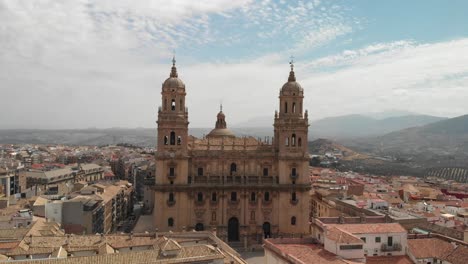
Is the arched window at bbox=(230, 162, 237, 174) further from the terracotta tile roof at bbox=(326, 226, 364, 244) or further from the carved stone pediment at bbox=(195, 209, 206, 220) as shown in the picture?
the terracotta tile roof at bbox=(326, 226, 364, 244)

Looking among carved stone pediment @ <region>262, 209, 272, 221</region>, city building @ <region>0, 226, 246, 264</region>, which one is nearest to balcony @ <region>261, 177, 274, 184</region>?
carved stone pediment @ <region>262, 209, 272, 221</region>

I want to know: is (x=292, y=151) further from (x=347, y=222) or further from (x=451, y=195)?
(x=451, y=195)

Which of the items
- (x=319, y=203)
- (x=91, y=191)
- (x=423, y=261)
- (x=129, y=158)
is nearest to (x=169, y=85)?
(x=91, y=191)

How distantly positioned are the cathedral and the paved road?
263 cm

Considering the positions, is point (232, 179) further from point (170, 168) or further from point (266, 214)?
point (170, 168)

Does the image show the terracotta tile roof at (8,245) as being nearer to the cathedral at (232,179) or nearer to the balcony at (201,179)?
the cathedral at (232,179)

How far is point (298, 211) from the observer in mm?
54969

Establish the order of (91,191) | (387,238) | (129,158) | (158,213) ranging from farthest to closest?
(129,158) < (91,191) < (158,213) < (387,238)

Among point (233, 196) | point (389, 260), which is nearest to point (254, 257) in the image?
point (233, 196)

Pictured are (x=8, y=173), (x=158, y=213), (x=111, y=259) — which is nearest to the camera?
(x=111, y=259)

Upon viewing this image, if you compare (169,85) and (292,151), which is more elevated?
(169,85)

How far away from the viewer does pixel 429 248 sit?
36625 millimetres

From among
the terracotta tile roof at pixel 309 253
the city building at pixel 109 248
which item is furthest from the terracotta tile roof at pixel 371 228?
the city building at pixel 109 248

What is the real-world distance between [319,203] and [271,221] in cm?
1189
